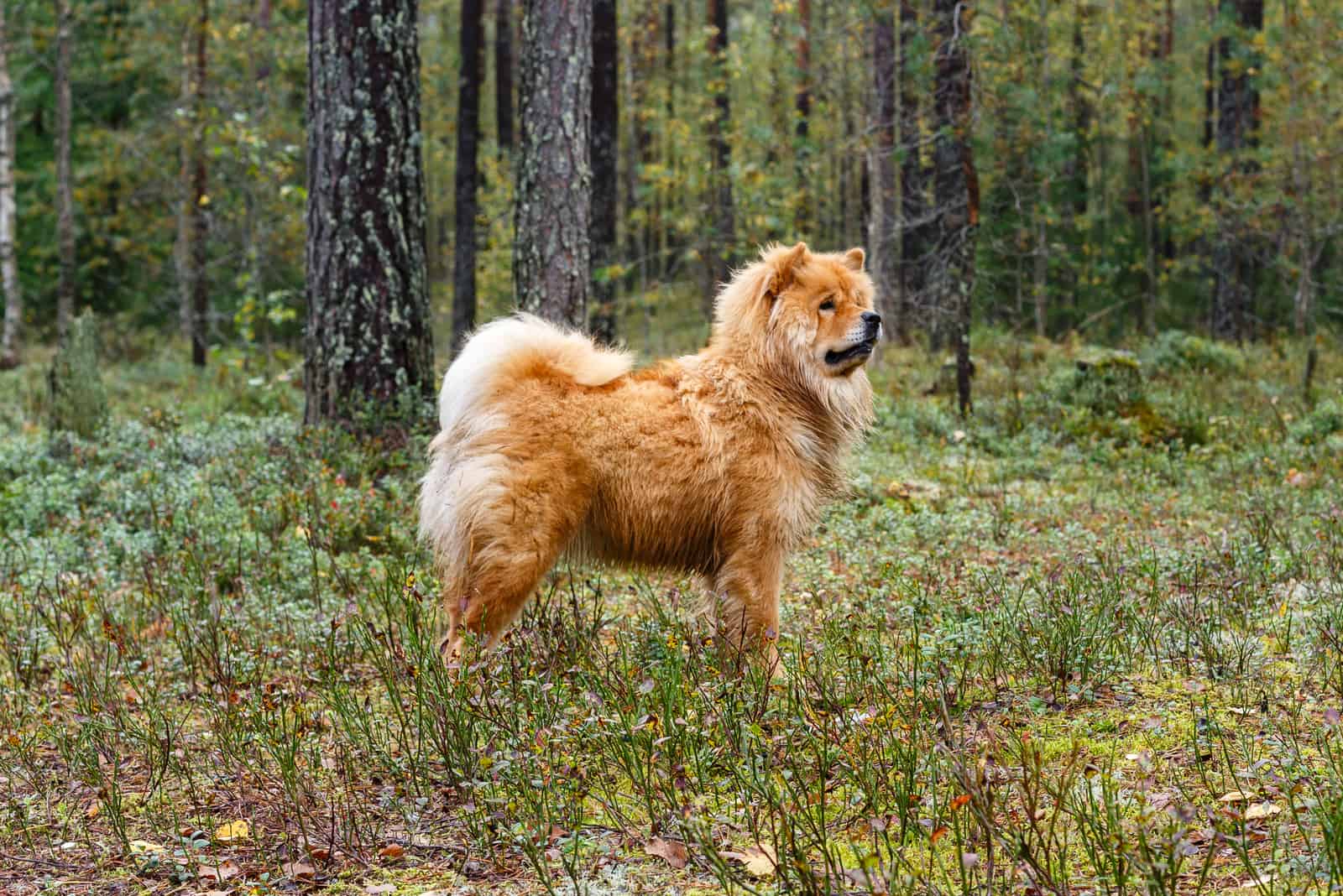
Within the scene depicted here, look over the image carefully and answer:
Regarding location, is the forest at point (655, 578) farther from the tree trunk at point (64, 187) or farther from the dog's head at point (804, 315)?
the dog's head at point (804, 315)

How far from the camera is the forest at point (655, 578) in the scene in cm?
351

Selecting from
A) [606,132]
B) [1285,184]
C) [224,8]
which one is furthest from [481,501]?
[224,8]

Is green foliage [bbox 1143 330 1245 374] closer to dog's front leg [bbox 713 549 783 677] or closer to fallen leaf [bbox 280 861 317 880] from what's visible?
dog's front leg [bbox 713 549 783 677]

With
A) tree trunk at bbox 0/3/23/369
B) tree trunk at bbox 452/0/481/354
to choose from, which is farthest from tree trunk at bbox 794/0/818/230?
tree trunk at bbox 0/3/23/369

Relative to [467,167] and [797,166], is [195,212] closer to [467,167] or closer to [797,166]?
[467,167]

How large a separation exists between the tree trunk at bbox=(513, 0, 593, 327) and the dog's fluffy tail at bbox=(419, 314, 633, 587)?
3.83m

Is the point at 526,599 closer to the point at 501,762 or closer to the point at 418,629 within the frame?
the point at 418,629

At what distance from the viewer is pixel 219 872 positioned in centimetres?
349

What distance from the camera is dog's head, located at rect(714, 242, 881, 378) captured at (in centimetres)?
575

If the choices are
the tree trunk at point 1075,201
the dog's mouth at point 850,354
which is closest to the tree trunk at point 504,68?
the tree trunk at point 1075,201

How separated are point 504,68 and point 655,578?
18.9 m

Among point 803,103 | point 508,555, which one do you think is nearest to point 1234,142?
point 803,103

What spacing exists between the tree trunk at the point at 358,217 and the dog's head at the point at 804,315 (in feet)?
14.7

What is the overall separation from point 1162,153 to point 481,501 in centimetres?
2284
